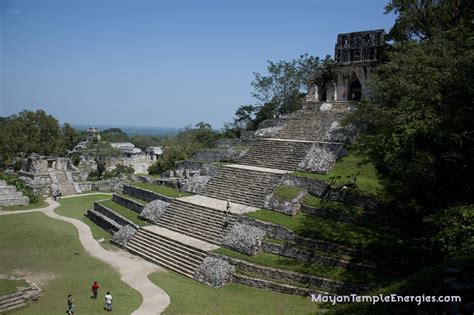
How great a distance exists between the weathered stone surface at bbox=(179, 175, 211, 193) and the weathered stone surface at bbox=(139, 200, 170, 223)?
7.38 ft

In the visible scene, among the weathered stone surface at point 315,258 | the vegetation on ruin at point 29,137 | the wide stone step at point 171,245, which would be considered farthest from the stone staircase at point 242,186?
the vegetation on ruin at point 29,137

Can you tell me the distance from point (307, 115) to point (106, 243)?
59.6ft

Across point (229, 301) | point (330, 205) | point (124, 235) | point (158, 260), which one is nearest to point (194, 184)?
point (124, 235)

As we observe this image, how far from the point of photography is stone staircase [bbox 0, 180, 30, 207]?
29750 millimetres

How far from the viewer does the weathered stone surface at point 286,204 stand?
18664mm

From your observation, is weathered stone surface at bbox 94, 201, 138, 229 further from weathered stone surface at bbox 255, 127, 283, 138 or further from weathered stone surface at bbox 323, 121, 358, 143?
weathered stone surface at bbox 323, 121, 358, 143

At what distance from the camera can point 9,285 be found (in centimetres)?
1434

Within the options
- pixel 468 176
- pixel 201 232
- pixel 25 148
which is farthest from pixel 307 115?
pixel 25 148

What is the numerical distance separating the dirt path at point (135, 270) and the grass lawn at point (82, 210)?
0.45 m

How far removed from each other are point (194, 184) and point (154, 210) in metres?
3.39

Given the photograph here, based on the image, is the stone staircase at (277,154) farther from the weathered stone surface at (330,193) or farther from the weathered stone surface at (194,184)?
the weathered stone surface at (194,184)

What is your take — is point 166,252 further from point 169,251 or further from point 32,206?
point 32,206

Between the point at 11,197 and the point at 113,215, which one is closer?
the point at 113,215

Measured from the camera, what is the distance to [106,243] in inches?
810
